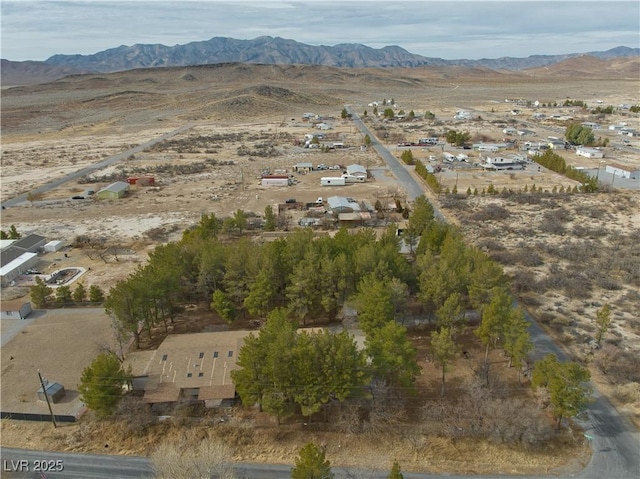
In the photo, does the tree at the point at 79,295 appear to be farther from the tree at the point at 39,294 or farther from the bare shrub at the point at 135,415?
the bare shrub at the point at 135,415

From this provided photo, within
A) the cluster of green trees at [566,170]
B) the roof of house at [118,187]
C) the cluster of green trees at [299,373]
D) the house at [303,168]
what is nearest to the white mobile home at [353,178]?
the house at [303,168]

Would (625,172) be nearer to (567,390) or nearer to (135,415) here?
(567,390)

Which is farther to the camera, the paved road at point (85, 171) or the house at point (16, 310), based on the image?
the paved road at point (85, 171)

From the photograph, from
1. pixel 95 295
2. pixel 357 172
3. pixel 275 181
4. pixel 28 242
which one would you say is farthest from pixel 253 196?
pixel 95 295

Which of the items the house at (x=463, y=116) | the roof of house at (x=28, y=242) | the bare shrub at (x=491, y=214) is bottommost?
the bare shrub at (x=491, y=214)

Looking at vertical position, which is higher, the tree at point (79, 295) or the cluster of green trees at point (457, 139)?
the cluster of green trees at point (457, 139)

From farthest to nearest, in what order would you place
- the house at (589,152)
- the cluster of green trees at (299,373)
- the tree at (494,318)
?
the house at (589,152)
the tree at (494,318)
the cluster of green trees at (299,373)

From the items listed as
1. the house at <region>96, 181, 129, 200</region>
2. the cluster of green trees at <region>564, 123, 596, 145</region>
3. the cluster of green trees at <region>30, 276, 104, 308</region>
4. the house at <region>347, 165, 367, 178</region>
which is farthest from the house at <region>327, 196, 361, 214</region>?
the cluster of green trees at <region>564, 123, 596, 145</region>

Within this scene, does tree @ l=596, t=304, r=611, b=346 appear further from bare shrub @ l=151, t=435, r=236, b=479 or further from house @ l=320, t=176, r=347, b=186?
house @ l=320, t=176, r=347, b=186
